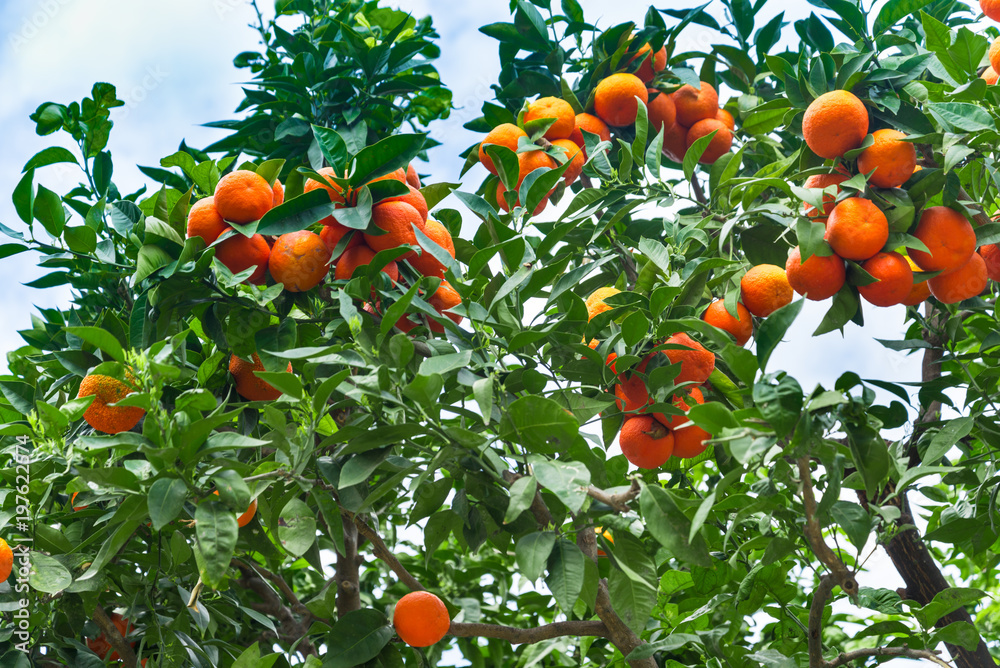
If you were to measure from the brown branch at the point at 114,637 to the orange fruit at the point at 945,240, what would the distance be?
1335 millimetres

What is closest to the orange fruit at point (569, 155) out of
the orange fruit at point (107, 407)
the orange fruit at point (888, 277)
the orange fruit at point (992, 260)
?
the orange fruit at point (888, 277)

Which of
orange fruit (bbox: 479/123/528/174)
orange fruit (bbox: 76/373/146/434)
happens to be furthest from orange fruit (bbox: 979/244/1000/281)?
orange fruit (bbox: 76/373/146/434)

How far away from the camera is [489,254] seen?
110 centimetres

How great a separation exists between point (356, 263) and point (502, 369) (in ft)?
0.92

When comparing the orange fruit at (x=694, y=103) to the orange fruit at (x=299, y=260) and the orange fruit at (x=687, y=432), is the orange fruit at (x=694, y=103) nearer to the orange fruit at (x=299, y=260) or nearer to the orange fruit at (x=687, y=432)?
the orange fruit at (x=687, y=432)

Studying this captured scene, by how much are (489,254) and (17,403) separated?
2.70 ft

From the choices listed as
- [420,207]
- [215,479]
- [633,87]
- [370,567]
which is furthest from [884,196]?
[370,567]

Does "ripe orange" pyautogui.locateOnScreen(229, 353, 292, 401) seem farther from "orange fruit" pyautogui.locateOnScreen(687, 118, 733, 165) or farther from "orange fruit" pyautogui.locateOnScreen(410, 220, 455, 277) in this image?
"orange fruit" pyautogui.locateOnScreen(687, 118, 733, 165)

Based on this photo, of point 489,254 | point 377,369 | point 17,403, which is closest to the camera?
point 377,369

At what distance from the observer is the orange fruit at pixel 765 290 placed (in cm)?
120

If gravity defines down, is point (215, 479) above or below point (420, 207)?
below

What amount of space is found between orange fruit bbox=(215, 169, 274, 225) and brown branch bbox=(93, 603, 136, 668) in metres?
0.65

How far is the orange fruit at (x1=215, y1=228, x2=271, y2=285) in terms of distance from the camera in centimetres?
121

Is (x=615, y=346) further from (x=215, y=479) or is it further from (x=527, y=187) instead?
(x=215, y=479)
